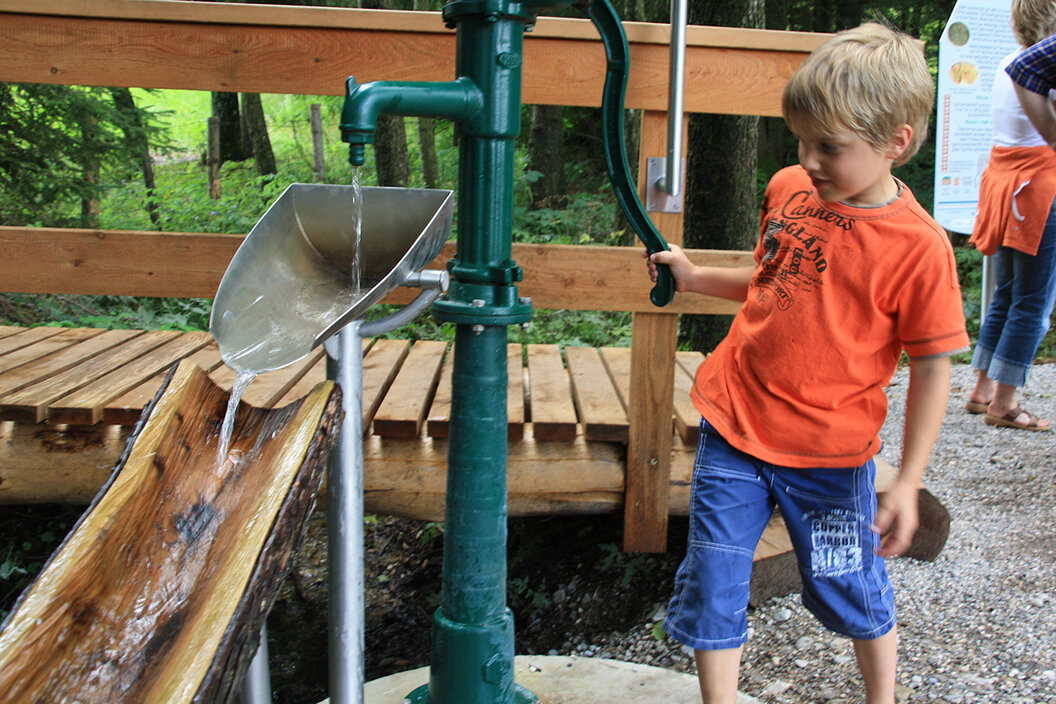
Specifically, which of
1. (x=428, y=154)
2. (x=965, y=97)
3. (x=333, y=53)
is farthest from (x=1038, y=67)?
(x=428, y=154)

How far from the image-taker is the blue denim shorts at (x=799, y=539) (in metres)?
Result: 1.76

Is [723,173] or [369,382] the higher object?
[723,173]

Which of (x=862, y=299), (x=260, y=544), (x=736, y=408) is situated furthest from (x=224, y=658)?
(x=862, y=299)

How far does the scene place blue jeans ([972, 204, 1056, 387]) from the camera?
12.5ft

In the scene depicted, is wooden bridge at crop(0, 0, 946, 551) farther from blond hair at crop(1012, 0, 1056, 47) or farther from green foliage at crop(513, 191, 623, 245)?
green foliage at crop(513, 191, 623, 245)

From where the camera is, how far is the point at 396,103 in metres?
1.37

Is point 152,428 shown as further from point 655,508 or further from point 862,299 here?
point 655,508

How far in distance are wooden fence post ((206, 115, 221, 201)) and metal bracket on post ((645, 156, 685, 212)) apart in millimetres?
9701

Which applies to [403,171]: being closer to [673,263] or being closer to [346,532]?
[673,263]

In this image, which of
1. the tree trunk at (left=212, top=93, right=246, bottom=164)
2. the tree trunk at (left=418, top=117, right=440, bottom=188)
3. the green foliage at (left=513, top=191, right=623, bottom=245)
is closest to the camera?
the green foliage at (left=513, top=191, right=623, bottom=245)

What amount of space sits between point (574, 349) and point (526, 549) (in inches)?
33.2

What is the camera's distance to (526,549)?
341 centimetres

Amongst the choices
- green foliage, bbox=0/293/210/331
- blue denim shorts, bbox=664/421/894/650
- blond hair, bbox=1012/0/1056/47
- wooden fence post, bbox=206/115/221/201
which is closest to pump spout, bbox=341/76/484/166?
blue denim shorts, bbox=664/421/894/650

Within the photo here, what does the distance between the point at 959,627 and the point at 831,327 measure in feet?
4.55
